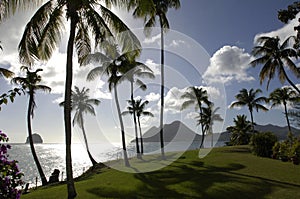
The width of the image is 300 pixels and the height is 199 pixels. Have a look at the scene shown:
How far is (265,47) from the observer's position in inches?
1188

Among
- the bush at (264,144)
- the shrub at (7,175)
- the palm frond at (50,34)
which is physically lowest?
the bush at (264,144)

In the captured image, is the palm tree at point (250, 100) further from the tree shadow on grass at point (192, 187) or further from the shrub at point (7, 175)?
the shrub at point (7, 175)

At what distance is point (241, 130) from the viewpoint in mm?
54844

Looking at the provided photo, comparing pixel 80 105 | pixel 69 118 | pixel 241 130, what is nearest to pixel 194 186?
pixel 69 118

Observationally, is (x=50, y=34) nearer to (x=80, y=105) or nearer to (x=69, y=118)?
(x=69, y=118)

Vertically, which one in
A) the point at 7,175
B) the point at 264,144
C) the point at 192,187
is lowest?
the point at 192,187

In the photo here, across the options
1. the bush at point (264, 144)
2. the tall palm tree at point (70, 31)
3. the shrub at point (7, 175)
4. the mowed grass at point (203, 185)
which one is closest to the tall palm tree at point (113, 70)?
the mowed grass at point (203, 185)

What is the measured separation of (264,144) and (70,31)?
82.9 feet

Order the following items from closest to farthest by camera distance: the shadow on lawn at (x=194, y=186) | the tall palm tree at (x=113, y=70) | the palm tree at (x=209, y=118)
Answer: the shadow on lawn at (x=194, y=186) → the tall palm tree at (x=113, y=70) → the palm tree at (x=209, y=118)

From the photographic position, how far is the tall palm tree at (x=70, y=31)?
1211 centimetres

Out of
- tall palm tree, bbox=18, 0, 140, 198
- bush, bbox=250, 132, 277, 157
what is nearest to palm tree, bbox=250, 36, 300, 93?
bush, bbox=250, 132, 277, 157

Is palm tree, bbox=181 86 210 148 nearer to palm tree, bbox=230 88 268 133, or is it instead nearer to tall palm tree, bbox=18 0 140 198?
palm tree, bbox=230 88 268 133

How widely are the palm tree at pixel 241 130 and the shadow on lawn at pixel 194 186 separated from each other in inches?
1462

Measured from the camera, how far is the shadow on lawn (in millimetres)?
13391
